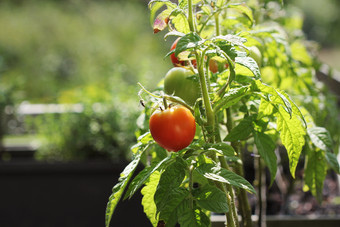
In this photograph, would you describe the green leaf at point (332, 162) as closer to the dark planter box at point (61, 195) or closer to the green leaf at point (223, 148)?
the green leaf at point (223, 148)

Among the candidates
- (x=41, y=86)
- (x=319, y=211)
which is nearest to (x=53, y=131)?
(x=319, y=211)

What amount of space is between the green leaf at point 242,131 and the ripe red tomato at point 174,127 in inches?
3.5

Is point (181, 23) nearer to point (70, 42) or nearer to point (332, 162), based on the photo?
point (332, 162)

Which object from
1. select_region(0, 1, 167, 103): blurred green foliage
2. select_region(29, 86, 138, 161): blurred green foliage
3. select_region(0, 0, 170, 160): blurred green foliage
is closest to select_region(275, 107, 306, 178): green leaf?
select_region(29, 86, 138, 161): blurred green foliage

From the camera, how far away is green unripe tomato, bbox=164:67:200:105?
683mm

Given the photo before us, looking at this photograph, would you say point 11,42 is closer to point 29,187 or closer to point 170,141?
point 29,187

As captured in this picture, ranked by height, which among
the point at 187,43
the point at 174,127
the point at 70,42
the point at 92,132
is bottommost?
the point at 92,132

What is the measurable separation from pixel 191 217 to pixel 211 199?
1.3 inches

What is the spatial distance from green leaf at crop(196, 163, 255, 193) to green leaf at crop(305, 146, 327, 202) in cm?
30

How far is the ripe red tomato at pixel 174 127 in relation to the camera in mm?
593

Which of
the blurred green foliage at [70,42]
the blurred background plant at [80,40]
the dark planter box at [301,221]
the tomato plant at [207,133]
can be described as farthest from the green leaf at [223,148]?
the blurred green foliage at [70,42]

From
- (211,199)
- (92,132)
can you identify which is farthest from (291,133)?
(92,132)

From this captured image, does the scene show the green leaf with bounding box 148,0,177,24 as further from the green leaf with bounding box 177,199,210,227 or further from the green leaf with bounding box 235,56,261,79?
the green leaf with bounding box 177,199,210,227

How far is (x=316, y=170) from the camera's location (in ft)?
2.69
